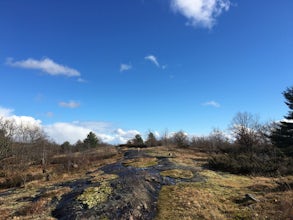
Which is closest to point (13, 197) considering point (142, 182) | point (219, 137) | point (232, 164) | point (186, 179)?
point (142, 182)

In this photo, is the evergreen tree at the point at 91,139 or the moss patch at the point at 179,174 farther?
the evergreen tree at the point at 91,139

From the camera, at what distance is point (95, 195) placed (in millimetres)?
12641

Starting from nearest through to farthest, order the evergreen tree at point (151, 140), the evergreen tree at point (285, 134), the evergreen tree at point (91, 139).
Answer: the evergreen tree at point (285, 134) → the evergreen tree at point (151, 140) → the evergreen tree at point (91, 139)

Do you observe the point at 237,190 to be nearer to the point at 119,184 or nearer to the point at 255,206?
the point at 255,206

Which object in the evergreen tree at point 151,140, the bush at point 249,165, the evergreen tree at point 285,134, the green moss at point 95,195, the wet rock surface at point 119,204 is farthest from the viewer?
the evergreen tree at point 151,140

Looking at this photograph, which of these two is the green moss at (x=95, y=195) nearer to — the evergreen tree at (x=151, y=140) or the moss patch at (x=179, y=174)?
the moss patch at (x=179, y=174)

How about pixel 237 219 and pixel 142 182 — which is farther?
pixel 142 182

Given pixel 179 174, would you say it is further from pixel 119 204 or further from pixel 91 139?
pixel 91 139

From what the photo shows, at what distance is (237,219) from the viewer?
32.6ft

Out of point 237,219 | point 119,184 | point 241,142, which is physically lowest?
point 237,219

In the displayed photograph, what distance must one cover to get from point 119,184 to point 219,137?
43693mm

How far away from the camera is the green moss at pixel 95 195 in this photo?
1177cm

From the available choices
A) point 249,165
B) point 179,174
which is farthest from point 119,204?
point 249,165

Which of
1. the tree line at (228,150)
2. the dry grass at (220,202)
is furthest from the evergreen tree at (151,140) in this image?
the dry grass at (220,202)
